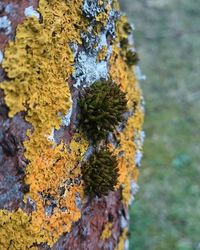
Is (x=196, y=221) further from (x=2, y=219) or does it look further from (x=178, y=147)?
(x=2, y=219)

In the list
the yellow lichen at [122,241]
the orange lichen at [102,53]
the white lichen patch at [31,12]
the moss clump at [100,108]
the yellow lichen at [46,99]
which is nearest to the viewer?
the yellow lichen at [46,99]

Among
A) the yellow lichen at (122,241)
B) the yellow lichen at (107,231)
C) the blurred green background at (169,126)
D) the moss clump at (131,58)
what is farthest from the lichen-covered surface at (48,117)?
the blurred green background at (169,126)

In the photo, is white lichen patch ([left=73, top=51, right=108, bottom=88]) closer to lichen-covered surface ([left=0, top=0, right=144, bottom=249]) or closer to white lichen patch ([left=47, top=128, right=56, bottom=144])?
lichen-covered surface ([left=0, top=0, right=144, bottom=249])

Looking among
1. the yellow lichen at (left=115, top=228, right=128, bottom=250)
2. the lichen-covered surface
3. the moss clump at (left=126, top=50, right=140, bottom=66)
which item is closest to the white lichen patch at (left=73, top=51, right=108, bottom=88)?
the lichen-covered surface

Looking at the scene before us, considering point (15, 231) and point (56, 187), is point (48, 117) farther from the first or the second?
point (15, 231)

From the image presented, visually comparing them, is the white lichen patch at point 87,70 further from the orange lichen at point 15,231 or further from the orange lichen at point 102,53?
the orange lichen at point 15,231
